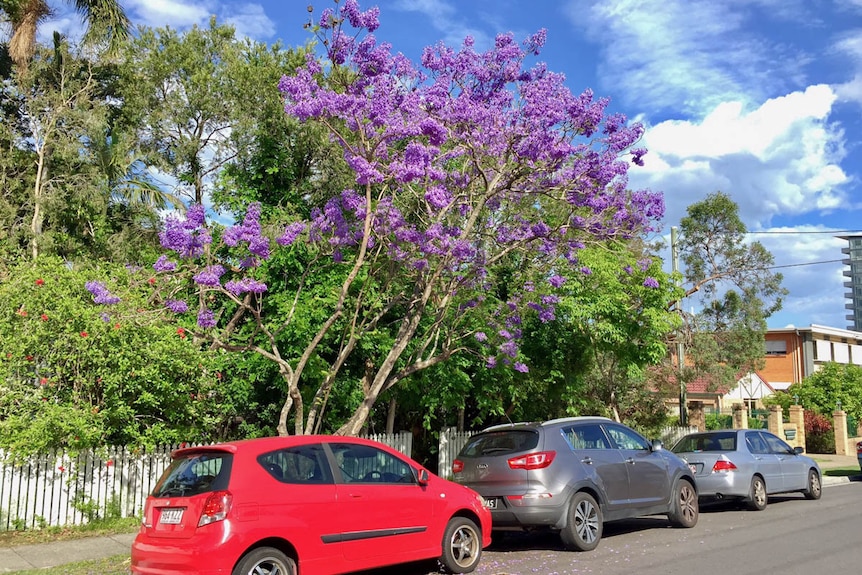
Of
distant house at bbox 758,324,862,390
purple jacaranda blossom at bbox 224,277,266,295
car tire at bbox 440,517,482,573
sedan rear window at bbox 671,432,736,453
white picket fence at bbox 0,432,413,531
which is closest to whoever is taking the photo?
car tire at bbox 440,517,482,573

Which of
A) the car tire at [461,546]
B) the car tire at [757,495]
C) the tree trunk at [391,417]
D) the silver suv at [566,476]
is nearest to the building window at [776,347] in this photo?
the car tire at [757,495]

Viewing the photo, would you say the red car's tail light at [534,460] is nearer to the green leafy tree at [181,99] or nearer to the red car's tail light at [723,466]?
the red car's tail light at [723,466]

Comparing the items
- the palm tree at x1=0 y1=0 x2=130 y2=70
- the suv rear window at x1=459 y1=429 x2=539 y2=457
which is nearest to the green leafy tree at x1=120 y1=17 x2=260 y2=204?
the palm tree at x1=0 y1=0 x2=130 y2=70

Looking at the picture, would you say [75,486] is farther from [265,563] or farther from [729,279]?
[729,279]

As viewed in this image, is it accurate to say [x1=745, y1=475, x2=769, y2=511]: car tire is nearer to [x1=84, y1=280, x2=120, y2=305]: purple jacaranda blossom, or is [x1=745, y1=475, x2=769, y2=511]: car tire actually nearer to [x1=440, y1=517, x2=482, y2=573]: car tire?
[x1=440, y1=517, x2=482, y2=573]: car tire

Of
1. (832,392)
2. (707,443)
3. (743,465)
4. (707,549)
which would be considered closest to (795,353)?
(832,392)

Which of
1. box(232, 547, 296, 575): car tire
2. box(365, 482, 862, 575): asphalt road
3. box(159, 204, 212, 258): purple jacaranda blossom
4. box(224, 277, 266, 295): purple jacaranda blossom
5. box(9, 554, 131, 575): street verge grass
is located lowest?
box(9, 554, 131, 575): street verge grass

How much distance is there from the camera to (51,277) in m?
11.4

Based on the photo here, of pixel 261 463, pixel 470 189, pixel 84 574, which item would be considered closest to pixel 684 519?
pixel 470 189

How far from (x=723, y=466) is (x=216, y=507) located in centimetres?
935

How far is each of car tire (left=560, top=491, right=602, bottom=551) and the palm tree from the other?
646 inches

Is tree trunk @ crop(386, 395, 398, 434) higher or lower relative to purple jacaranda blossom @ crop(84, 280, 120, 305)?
lower

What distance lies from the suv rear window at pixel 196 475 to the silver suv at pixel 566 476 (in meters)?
3.75

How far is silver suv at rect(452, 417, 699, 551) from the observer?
896cm
